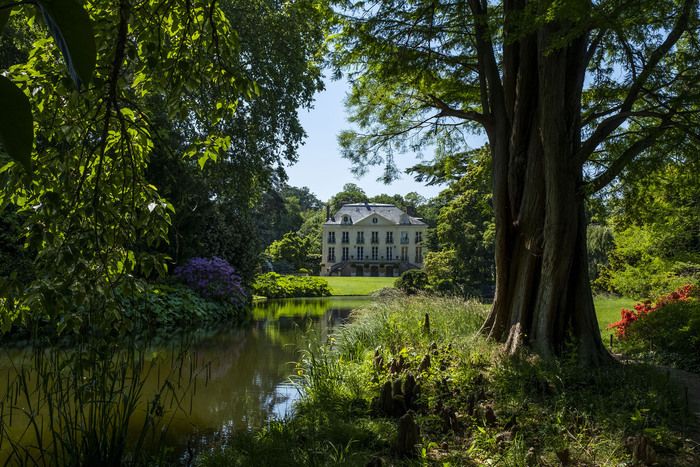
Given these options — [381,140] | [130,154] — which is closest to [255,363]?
[381,140]

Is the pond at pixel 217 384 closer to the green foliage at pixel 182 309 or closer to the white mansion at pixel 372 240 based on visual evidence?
the green foliage at pixel 182 309

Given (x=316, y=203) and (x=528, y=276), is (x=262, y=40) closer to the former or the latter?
(x=528, y=276)

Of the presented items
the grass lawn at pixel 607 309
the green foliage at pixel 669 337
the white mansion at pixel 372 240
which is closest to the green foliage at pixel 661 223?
the grass lawn at pixel 607 309

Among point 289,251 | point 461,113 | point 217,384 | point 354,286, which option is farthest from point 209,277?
point 289,251

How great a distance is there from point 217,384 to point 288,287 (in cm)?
2127

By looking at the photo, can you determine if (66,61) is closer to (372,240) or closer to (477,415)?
(477,415)

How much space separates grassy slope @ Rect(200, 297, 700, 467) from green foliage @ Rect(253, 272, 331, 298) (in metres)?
20.0

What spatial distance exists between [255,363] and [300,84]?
826 cm

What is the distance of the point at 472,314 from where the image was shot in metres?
8.72

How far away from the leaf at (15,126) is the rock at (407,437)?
3.37 m

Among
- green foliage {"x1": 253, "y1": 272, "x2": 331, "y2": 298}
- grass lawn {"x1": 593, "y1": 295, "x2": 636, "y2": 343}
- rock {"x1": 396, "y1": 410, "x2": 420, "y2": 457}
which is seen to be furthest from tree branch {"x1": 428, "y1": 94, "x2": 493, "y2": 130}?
green foliage {"x1": 253, "y1": 272, "x2": 331, "y2": 298}

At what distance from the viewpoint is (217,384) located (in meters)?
6.93

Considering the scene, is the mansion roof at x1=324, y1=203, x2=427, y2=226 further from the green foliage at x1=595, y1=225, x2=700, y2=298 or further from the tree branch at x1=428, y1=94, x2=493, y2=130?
the tree branch at x1=428, y1=94, x2=493, y2=130

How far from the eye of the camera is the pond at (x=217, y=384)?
473 centimetres
